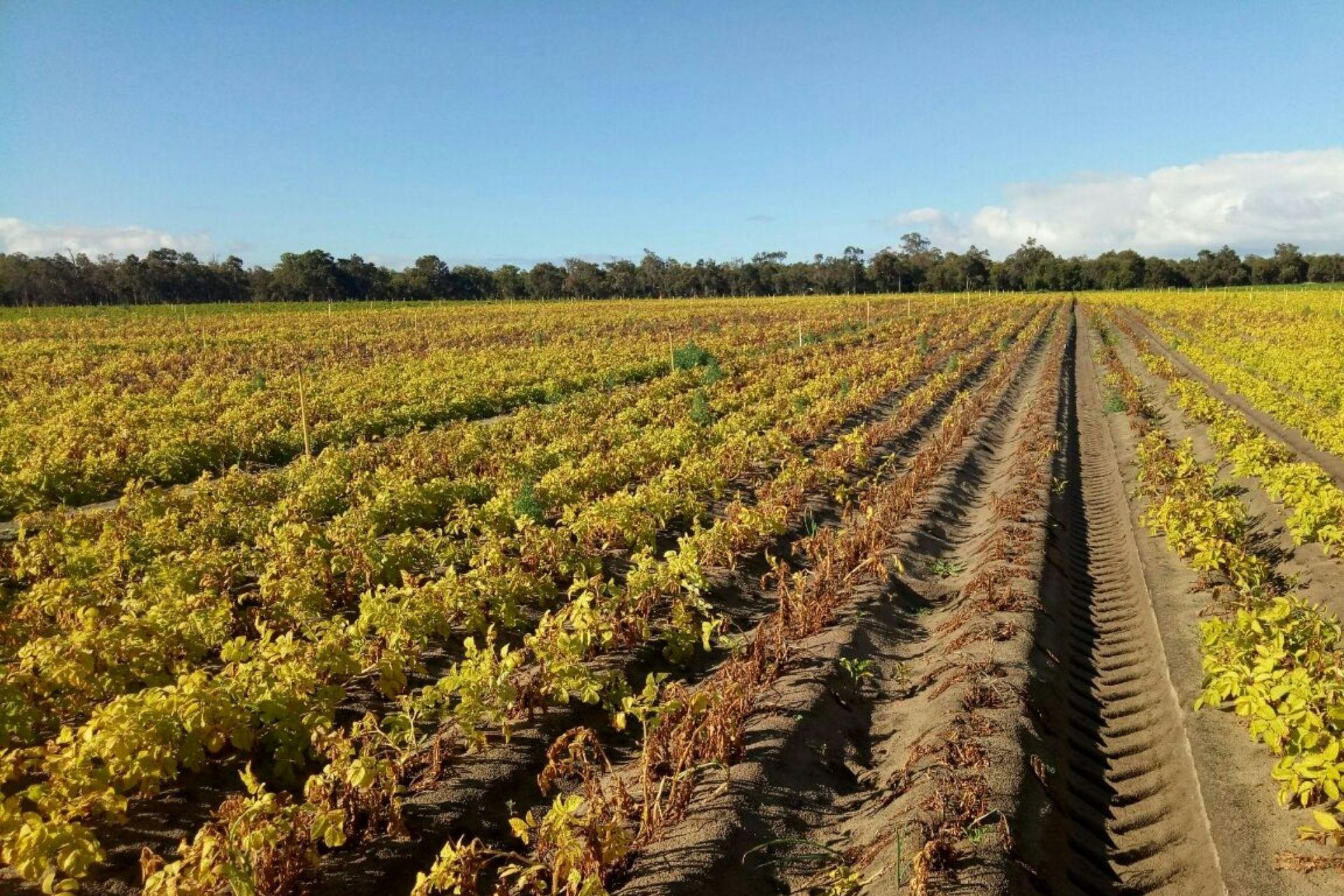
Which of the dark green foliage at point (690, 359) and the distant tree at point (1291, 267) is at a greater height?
the distant tree at point (1291, 267)

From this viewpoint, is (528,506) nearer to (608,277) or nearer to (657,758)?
(657,758)

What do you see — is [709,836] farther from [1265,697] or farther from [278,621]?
[278,621]

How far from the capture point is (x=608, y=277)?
112375 mm

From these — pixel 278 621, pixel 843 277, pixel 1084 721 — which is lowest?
pixel 1084 721

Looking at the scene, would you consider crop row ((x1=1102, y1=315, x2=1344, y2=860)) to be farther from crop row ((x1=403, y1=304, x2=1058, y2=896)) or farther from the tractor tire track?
crop row ((x1=403, y1=304, x2=1058, y2=896))

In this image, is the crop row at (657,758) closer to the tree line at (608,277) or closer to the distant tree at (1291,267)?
the tree line at (608,277)

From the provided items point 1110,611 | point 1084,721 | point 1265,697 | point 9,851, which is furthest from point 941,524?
point 9,851

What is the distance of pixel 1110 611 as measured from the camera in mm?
7180

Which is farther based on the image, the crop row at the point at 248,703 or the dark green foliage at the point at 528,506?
the dark green foliage at the point at 528,506

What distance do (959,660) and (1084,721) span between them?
91 cm

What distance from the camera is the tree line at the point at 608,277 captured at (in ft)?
269

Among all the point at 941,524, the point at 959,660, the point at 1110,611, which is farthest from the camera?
the point at 941,524

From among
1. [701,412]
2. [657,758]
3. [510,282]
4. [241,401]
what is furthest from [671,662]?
[510,282]

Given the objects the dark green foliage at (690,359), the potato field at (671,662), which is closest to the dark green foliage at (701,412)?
the potato field at (671,662)
